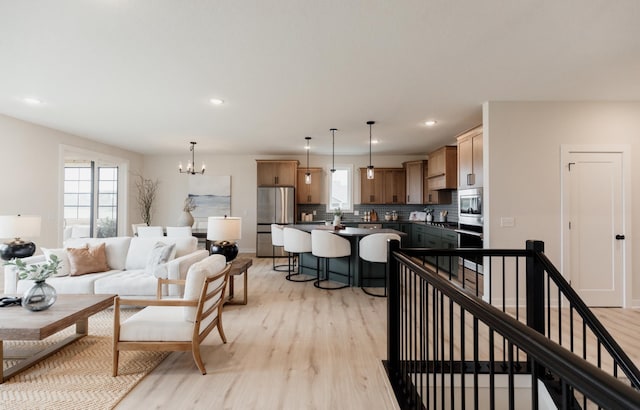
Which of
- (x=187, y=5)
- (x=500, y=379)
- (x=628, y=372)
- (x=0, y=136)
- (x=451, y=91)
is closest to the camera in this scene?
(x=628, y=372)

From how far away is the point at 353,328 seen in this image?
130 inches

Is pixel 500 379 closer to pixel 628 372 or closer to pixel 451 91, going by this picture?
pixel 628 372

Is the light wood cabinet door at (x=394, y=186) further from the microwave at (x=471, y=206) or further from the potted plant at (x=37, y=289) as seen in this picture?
the potted plant at (x=37, y=289)

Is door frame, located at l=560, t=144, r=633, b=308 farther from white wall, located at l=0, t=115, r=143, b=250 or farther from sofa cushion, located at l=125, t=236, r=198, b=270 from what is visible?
white wall, located at l=0, t=115, r=143, b=250

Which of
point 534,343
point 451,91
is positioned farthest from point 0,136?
point 534,343

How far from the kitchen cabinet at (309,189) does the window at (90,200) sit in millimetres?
4272

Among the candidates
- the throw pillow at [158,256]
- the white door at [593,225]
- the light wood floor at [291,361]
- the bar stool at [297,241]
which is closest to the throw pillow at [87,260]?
the throw pillow at [158,256]

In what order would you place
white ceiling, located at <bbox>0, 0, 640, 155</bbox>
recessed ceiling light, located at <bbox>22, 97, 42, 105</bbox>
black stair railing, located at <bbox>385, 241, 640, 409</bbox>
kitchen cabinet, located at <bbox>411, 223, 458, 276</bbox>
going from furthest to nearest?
kitchen cabinet, located at <bbox>411, 223, 458, 276</bbox>
recessed ceiling light, located at <bbox>22, 97, 42, 105</bbox>
white ceiling, located at <bbox>0, 0, 640, 155</bbox>
black stair railing, located at <bbox>385, 241, 640, 409</bbox>

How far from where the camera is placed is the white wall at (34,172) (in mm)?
4598

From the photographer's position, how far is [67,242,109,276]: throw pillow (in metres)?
3.82

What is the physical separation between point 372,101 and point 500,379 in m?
3.17

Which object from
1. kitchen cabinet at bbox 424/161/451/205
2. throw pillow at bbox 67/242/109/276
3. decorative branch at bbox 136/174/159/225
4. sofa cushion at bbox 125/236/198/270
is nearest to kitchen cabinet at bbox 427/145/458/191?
kitchen cabinet at bbox 424/161/451/205

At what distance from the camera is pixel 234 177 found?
26.5 feet

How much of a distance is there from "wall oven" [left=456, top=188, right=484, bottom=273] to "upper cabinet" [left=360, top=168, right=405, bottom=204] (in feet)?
9.57
